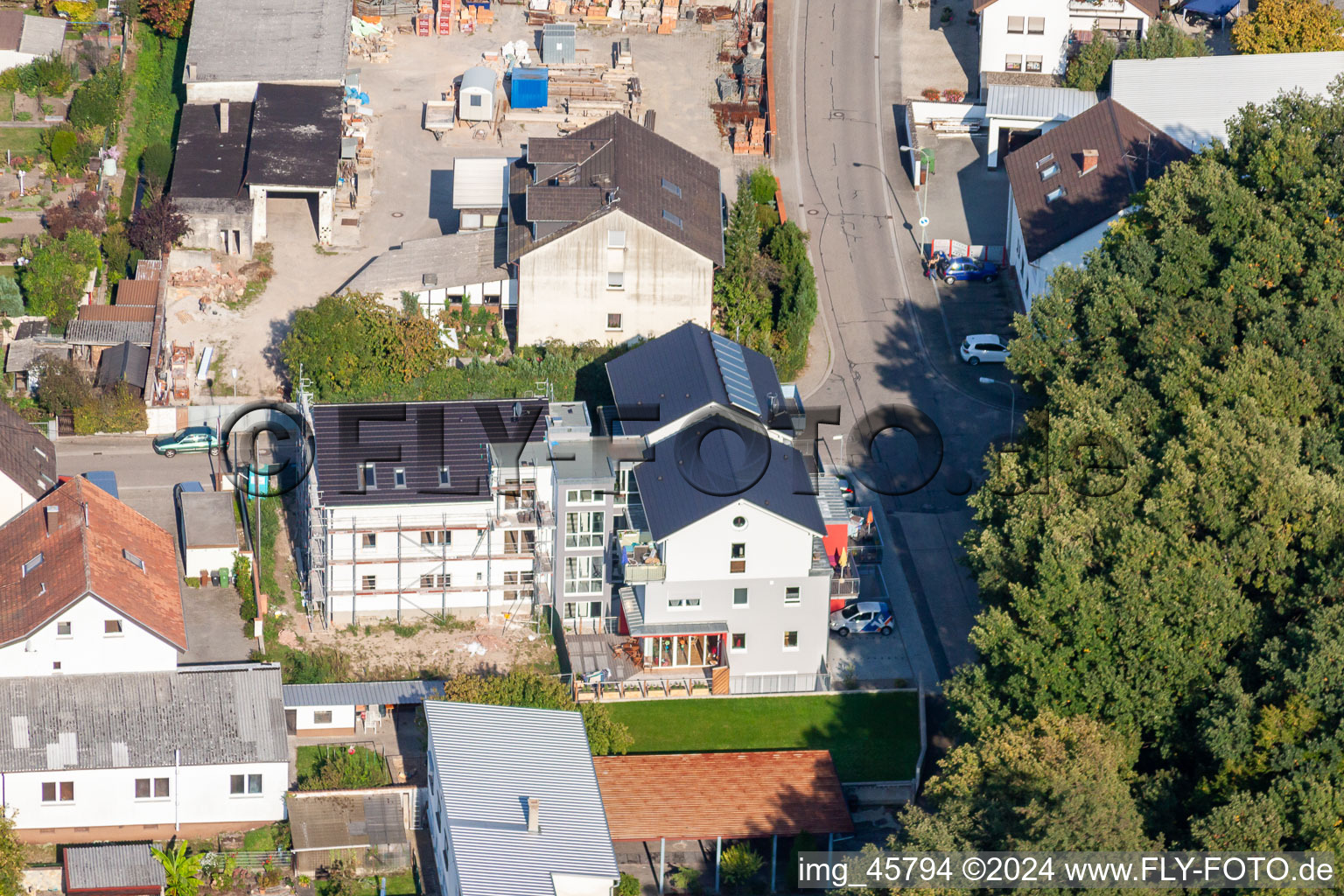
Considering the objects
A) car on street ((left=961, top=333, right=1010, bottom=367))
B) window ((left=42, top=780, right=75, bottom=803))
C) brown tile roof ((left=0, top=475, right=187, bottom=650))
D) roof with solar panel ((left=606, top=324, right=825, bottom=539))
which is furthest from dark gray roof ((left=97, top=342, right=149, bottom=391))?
car on street ((left=961, top=333, right=1010, bottom=367))

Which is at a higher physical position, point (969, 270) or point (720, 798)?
point (969, 270)

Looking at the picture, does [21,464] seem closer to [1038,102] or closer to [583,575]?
[583,575]

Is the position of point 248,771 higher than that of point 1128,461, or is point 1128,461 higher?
point 1128,461

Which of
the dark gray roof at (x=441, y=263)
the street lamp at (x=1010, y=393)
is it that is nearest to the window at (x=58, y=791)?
the dark gray roof at (x=441, y=263)

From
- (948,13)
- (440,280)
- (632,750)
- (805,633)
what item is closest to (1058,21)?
(948,13)

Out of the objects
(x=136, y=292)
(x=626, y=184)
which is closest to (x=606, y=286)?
(x=626, y=184)

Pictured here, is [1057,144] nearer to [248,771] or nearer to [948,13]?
[948,13]
